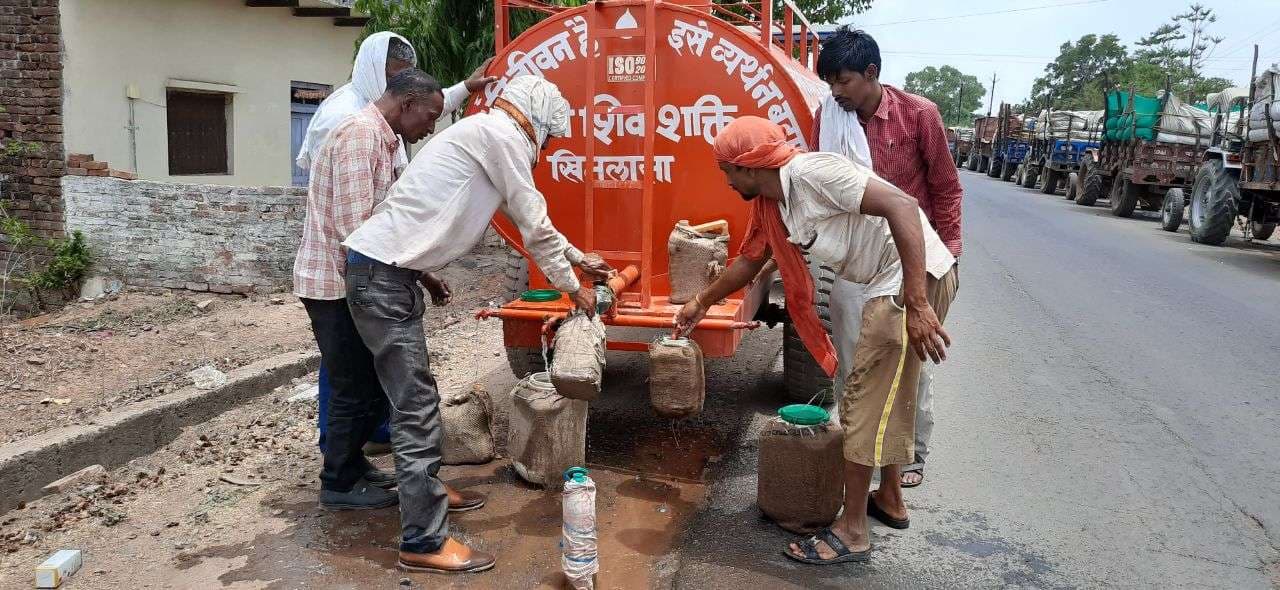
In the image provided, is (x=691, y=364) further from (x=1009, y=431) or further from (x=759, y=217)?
(x=1009, y=431)

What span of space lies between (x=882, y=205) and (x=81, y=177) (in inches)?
322

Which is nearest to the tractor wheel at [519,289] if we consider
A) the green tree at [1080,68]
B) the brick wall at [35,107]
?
the brick wall at [35,107]

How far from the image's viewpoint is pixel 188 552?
3406 millimetres

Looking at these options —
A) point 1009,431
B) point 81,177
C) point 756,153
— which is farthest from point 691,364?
point 81,177

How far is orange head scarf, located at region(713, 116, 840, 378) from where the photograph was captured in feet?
10.6

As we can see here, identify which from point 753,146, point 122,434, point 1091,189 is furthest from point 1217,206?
point 122,434

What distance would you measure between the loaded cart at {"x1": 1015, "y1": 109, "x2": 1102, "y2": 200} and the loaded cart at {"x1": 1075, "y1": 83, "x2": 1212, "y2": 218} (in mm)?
2930

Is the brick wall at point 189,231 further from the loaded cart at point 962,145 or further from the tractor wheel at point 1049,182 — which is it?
the loaded cart at point 962,145

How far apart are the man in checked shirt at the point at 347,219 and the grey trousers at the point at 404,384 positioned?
247 millimetres

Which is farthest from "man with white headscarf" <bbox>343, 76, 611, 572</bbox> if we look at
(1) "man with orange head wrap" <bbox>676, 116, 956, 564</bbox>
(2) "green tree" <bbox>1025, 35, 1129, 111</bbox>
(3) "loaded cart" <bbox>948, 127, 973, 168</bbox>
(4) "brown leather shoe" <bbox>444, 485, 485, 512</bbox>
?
(2) "green tree" <bbox>1025, 35, 1129, 111</bbox>

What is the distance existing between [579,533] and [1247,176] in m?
13.1

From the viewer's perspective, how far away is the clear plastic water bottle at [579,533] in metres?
3.00

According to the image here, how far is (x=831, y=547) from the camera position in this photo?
11.0 feet

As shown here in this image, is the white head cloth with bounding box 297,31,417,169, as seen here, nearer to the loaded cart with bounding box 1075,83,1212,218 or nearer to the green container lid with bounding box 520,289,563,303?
the green container lid with bounding box 520,289,563,303
